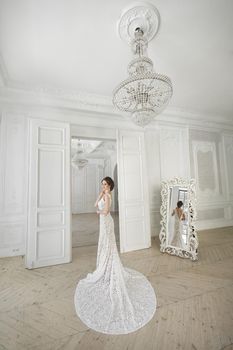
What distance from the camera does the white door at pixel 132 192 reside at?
14.3 feet

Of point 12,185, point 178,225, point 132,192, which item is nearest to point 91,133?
point 132,192

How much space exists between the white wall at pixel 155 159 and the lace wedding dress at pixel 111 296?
2.39 metres

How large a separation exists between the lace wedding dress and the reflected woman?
4.47ft

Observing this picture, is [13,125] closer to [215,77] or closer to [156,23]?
[156,23]

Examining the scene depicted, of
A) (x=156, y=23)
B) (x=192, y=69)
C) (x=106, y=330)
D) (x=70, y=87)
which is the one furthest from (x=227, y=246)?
(x=70, y=87)

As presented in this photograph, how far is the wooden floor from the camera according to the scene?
1741 mm

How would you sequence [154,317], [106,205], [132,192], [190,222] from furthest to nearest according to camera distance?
[132,192] → [190,222] → [106,205] → [154,317]

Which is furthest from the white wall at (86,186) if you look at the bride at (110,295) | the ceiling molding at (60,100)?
the bride at (110,295)

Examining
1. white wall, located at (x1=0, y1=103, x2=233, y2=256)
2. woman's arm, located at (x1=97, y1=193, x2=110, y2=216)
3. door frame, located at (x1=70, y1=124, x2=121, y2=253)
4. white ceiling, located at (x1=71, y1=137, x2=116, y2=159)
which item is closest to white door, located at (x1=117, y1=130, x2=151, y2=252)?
door frame, located at (x1=70, y1=124, x2=121, y2=253)

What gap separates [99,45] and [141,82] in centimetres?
140

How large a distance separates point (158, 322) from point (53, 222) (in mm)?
2607

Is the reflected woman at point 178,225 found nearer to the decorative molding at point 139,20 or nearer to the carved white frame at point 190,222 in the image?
the carved white frame at point 190,222

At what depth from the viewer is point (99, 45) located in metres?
2.92

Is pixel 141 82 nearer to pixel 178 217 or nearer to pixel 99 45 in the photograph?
pixel 99 45
